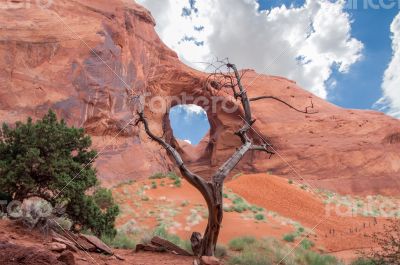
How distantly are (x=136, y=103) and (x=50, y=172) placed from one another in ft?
41.4

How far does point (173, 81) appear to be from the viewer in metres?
35.5

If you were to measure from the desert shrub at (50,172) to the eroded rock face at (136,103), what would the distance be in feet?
27.2

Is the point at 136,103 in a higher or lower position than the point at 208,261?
higher

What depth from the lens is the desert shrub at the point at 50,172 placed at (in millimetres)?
10117

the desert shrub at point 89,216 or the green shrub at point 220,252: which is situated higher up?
the desert shrub at point 89,216

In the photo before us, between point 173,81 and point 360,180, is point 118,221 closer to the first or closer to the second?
point 173,81

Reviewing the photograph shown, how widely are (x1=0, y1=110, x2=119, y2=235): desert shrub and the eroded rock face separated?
27.2 ft

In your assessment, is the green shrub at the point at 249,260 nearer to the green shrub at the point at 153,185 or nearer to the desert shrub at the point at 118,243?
the desert shrub at the point at 118,243

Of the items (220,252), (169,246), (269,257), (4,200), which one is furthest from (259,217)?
(4,200)

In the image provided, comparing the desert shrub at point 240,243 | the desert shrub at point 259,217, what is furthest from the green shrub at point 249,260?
the desert shrub at point 259,217

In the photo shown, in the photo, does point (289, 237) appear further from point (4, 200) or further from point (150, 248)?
point (4, 200)

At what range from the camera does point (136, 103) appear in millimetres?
22688

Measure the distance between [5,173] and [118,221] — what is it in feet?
24.2

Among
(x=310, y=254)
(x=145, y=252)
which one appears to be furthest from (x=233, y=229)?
(x=145, y=252)
